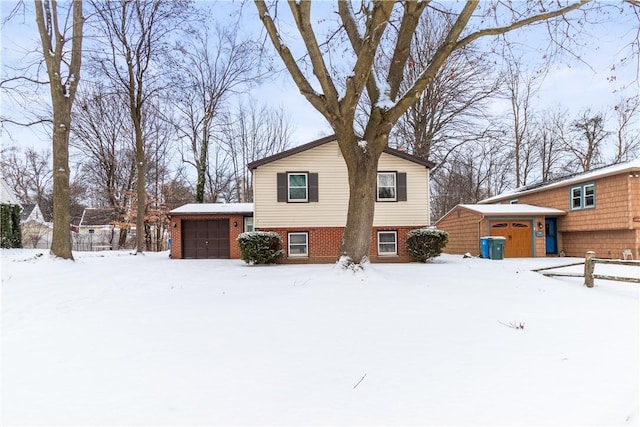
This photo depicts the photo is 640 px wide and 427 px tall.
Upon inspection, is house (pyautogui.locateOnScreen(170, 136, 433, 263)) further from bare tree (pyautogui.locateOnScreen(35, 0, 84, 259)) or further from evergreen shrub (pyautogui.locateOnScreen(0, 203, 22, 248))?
evergreen shrub (pyautogui.locateOnScreen(0, 203, 22, 248))

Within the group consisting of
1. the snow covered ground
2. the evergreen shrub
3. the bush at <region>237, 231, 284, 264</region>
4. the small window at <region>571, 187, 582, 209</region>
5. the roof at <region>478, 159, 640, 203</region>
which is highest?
the roof at <region>478, 159, 640, 203</region>

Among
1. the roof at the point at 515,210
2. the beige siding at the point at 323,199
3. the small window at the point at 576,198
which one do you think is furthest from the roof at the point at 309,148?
the small window at the point at 576,198

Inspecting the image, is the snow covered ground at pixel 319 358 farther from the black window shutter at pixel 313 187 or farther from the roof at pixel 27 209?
the roof at pixel 27 209

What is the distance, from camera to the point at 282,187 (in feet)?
50.4

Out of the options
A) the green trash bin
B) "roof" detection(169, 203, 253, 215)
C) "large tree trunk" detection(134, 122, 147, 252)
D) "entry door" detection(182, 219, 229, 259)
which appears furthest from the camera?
"large tree trunk" detection(134, 122, 147, 252)

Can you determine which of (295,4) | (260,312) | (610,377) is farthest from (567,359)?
(295,4)

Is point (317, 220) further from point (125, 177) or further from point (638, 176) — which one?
point (125, 177)

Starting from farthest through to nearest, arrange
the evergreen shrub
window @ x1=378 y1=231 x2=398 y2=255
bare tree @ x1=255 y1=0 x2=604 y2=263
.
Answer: the evergreen shrub < window @ x1=378 y1=231 x2=398 y2=255 < bare tree @ x1=255 y1=0 x2=604 y2=263

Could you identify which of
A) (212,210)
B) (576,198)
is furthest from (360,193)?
(576,198)

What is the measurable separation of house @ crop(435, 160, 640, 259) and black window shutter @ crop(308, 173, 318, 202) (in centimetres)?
879

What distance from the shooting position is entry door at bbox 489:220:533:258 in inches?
731

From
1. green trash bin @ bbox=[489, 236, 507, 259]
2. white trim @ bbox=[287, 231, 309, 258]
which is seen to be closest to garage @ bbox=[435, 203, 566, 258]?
green trash bin @ bbox=[489, 236, 507, 259]

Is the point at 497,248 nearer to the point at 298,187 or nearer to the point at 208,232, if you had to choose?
the point at 298,187

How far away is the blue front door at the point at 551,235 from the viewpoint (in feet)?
64.2
